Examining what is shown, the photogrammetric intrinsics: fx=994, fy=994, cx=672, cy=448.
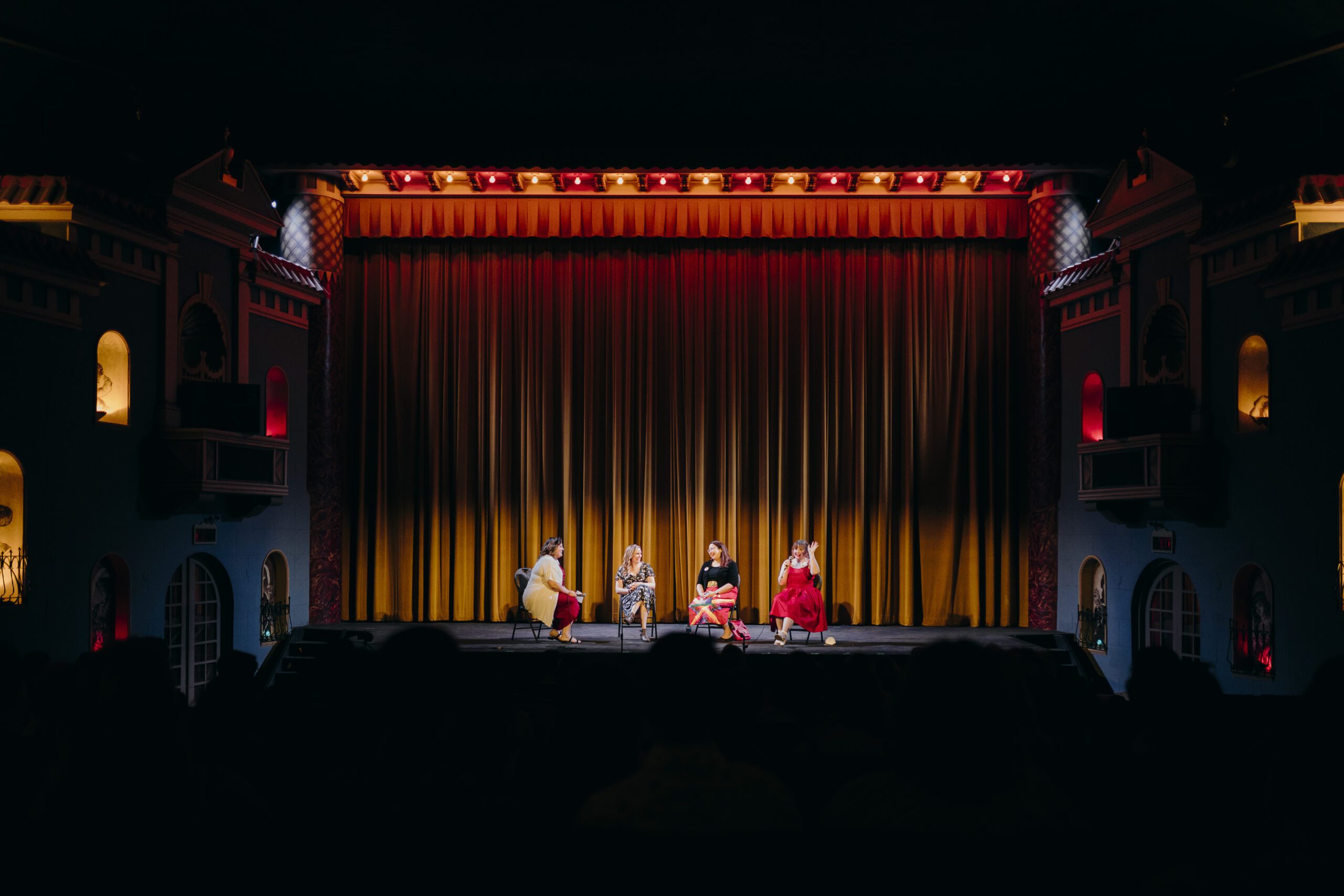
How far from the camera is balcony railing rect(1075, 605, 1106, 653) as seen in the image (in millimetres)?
11391

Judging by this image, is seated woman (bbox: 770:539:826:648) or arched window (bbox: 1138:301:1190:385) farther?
arched window (bbox: 1138:301:1190:385)

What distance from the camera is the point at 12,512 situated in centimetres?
831

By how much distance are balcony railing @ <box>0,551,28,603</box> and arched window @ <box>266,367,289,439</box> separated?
13.7ft

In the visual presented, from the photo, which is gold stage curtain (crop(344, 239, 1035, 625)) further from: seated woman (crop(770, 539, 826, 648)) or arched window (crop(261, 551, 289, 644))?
seated woman (crop(770, 539, 826, 648))

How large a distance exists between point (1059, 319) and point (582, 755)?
11.4 meters

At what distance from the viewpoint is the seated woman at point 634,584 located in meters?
10.4

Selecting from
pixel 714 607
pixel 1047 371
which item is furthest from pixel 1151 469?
pixel 714 607

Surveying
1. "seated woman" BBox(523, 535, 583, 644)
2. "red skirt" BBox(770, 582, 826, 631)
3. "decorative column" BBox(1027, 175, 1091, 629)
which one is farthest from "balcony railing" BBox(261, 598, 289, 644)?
"decorative column" BBox(1027, 175, 1091, 629)

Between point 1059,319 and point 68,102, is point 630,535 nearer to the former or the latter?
point 1059,319

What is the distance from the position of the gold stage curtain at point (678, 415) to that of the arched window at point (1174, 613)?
2290mm

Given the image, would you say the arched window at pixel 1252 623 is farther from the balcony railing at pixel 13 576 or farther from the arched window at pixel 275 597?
the balcony railing at pixel 13 576

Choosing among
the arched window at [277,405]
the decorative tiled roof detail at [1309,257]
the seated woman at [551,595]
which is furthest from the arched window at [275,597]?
the decorative tiled roof detail at [1309,257]

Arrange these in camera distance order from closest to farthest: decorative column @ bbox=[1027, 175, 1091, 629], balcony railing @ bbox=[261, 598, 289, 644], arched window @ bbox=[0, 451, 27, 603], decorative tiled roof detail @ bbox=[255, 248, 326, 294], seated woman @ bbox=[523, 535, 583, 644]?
arched window @ bbox=[0, 451, 27, 603] → seated woman @ bbox=[523, 535, 583, 644] → decorative tiled roof detail @ bbox=[255, 248, 326, 294] → balcony railing @ bbox=[261, 598, 289, 644] → decorative column @ bbox=[1027, 175, 1091, 629]

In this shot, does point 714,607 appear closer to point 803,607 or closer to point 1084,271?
point 803,607
